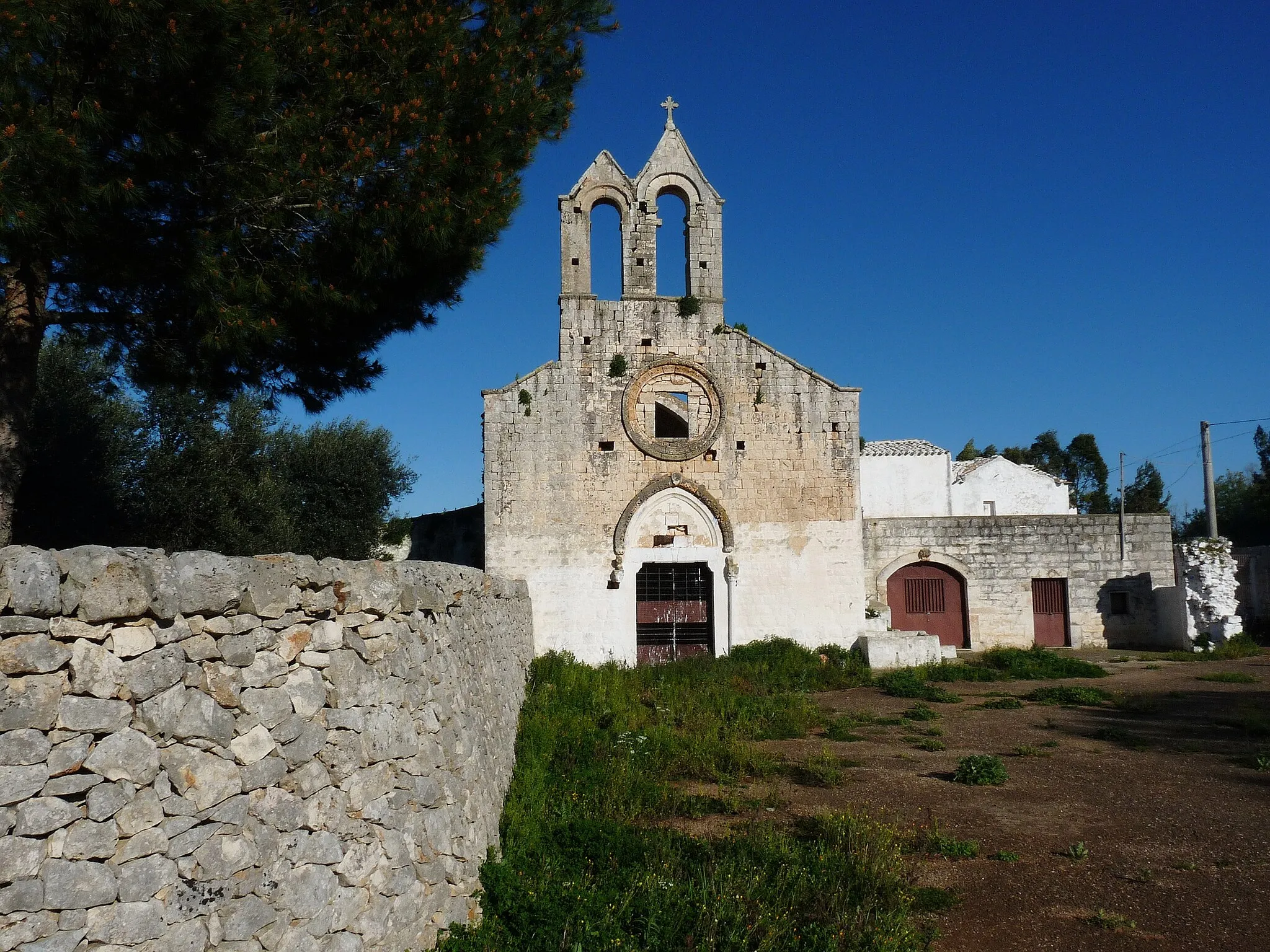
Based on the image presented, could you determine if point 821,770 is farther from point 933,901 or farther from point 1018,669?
point 1018,669

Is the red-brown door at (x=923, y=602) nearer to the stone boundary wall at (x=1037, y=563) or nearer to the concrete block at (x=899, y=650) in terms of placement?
the stone boundary wall at (x=1037, y=563)

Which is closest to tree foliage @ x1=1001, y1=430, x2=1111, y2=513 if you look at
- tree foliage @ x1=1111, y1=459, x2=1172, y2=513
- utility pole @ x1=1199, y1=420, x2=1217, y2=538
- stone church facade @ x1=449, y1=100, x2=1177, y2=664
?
tree foliage @ x1=1111, y1=459, x2=1172, y2=513

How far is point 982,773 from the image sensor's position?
8328mm

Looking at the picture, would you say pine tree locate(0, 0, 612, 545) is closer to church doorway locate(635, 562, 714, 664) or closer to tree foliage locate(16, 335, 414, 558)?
tree foliage locate(16, 335, 414, 558)

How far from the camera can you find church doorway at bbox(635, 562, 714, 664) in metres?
15.2

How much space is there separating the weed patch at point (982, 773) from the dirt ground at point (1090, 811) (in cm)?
11

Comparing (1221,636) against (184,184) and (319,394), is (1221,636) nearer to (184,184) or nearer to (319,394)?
(319,394)

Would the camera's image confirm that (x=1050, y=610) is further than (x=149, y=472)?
Yes

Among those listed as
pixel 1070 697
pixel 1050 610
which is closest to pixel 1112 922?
pixel 1070 697

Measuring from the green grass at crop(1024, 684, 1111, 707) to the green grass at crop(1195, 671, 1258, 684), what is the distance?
2.42 meters

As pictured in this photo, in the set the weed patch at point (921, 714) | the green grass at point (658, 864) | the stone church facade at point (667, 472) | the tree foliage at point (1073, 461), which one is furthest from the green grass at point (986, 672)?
the tree foliage at point (1073, 461)

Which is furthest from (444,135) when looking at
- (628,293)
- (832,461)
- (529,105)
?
(832,461)

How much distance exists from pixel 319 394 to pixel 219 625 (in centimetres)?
616

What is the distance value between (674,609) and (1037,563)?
25.2 ft
